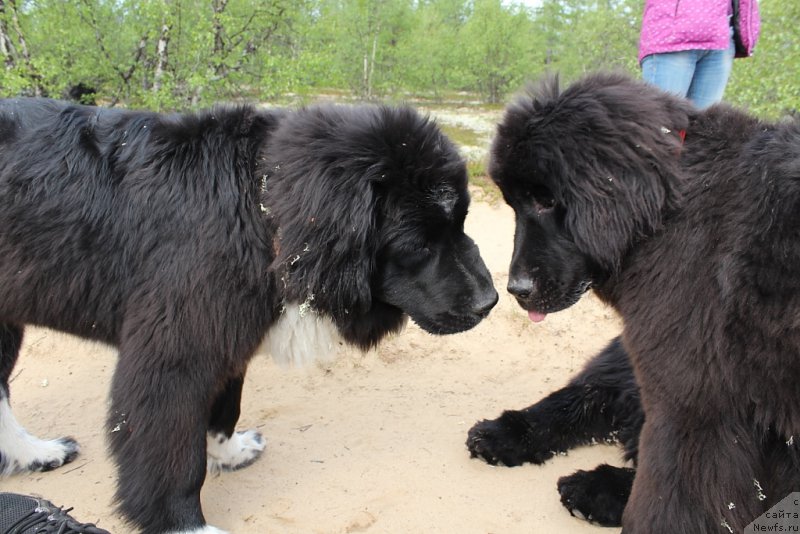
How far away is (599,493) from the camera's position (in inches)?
109

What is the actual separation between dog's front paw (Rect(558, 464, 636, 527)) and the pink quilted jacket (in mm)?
2760

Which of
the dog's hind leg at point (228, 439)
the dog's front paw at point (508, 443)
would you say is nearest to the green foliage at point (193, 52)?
the dog's front paw at point (508, 443)

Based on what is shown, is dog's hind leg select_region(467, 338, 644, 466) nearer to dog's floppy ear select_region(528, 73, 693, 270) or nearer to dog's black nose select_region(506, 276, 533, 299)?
dog's black nose select_region(506, 276, 533, 299)

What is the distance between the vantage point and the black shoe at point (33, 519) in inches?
82.5

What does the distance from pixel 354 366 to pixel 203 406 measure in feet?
6.50

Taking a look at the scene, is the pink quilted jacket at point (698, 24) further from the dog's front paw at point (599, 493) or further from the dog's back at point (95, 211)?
the dog's back at point (95, 211)

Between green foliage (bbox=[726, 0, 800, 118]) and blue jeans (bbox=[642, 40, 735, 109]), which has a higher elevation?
green foliage (bbox=[726, 0, 800, 118])

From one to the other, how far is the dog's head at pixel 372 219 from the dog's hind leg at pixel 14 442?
1.79 metres

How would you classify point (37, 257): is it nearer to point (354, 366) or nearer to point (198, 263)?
point (198, 263)

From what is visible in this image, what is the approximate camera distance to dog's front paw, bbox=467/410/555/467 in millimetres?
3201

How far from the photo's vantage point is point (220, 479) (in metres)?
3.19

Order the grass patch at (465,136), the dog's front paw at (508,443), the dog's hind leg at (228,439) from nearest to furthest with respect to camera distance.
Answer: the dog's hind leg at (228,439), the dog's front paw at (508,443), the grass patch at (465,136)

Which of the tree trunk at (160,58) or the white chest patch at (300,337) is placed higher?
the tree trunk at (160,58)

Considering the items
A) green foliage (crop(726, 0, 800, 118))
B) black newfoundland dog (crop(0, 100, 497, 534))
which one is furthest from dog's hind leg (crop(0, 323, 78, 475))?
green foliage (crop(726, 0, 800, 118))
